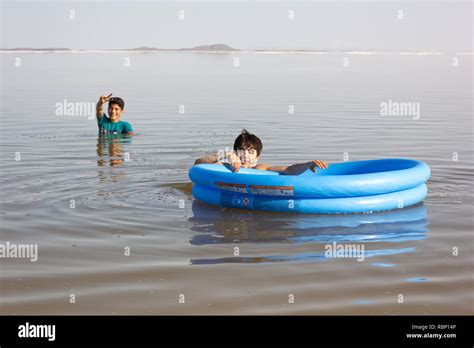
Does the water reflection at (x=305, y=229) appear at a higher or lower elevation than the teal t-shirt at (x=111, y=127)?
lower

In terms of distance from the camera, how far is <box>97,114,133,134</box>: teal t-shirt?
44.1ft

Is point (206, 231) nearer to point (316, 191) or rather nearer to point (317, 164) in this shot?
point (316, 191)

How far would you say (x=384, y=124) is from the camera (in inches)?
593

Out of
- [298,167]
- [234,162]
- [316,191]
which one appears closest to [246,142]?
[234,162]

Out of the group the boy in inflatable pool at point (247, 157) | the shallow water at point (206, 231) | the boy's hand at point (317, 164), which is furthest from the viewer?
the boy in inflatable pool at point (247, 157)

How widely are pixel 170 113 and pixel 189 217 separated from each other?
947cm

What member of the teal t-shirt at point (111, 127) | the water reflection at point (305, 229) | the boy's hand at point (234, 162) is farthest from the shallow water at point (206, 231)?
the boy's hand at point (234, 162)

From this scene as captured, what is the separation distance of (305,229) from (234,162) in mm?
1306

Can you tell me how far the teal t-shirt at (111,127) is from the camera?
44.1 feet

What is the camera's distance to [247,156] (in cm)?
846

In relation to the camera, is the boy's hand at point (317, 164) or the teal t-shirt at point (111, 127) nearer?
the boy's hand at point (317, 164)

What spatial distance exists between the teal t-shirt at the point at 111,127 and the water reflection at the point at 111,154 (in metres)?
0.14

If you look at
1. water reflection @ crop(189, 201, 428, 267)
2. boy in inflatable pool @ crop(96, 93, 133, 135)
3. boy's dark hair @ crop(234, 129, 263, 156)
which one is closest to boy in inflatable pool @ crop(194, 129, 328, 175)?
boy's dark hair @ crop(234, 129, 263, 156)

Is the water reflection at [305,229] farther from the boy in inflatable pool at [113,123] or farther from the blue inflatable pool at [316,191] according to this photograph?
the boy in inflatable pool at [113,123]
